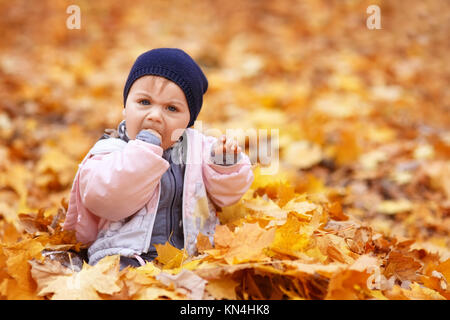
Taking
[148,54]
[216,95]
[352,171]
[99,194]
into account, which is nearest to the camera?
[99,194]

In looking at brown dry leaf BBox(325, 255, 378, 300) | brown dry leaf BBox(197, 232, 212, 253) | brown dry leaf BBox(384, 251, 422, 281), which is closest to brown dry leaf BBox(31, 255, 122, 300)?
brown dry leaf BBox(197, 232, 212, 253)

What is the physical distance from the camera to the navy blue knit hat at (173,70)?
6.69 feet

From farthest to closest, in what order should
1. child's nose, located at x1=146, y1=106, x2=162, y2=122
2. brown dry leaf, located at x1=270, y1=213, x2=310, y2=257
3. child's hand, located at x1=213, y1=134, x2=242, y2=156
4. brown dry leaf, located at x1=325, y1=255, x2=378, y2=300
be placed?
child's hand, located at x1=213, y1=134, x2=242, y2=156, child's nose, located at x1=146, y1=106, x2=162, y2=122, brown dry leaf, located at x1=270, y1=213, x2=310, y2=257, brown dry leaf, located at x1=325, y1=255, x2=378, y2=300

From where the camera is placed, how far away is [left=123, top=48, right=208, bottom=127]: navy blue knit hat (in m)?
2.04

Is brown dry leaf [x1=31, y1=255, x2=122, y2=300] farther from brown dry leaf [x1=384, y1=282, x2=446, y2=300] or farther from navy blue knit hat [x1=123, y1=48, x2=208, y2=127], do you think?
brown dry leaf [x1=384, y1=282, x2=446, y2=300]

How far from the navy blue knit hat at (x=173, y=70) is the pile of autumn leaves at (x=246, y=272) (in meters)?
0.66

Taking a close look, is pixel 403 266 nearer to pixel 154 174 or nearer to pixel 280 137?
pixel 154 174

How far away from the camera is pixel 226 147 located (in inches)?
83.4

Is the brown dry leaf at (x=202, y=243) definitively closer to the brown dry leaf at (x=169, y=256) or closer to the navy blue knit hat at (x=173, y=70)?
the brown dry leaf at (x=169, y=256)

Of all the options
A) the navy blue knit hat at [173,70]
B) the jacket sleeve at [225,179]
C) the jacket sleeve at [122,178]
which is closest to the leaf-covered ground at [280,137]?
the jacket sleeve at [225,179]

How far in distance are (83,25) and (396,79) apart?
5122 mm
